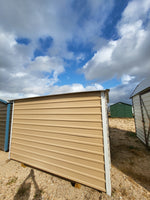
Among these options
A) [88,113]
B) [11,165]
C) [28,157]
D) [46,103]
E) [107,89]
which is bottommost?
[11,165]

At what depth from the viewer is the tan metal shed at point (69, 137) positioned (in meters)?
2.15

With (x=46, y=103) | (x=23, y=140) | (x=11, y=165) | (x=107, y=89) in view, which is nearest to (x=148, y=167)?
(x=107, y=89)

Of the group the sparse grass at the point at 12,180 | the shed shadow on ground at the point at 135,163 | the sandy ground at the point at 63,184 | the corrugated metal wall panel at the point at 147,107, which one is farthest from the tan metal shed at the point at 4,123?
the corrugated metal wall panel at the point at 147,107

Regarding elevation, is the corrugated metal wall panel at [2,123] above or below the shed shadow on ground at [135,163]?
above

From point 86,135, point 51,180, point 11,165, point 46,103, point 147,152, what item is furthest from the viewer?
point 147,152

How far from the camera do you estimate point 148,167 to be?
9.73 ft

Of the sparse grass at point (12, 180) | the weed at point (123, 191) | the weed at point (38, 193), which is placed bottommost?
the sparse grass at point (12, 180)

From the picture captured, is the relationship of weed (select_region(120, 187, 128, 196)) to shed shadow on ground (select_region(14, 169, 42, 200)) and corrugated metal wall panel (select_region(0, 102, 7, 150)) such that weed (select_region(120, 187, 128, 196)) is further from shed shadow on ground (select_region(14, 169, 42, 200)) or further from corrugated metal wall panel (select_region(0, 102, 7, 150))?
corrugated metal wall panel (select_region(0, 102, 7, 150))

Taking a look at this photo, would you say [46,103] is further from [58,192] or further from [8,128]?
[8,128]

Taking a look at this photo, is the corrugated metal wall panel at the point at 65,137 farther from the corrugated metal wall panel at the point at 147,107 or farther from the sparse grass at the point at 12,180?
the corrugated metal wall panel at the point at 147,107

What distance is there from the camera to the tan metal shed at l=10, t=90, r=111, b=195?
7.05 feet

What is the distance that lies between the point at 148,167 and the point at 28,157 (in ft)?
13.9

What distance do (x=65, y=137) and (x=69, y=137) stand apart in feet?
0.44

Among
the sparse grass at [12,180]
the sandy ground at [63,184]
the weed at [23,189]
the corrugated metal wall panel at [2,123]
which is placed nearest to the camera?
the sandy ground at [63,184]
